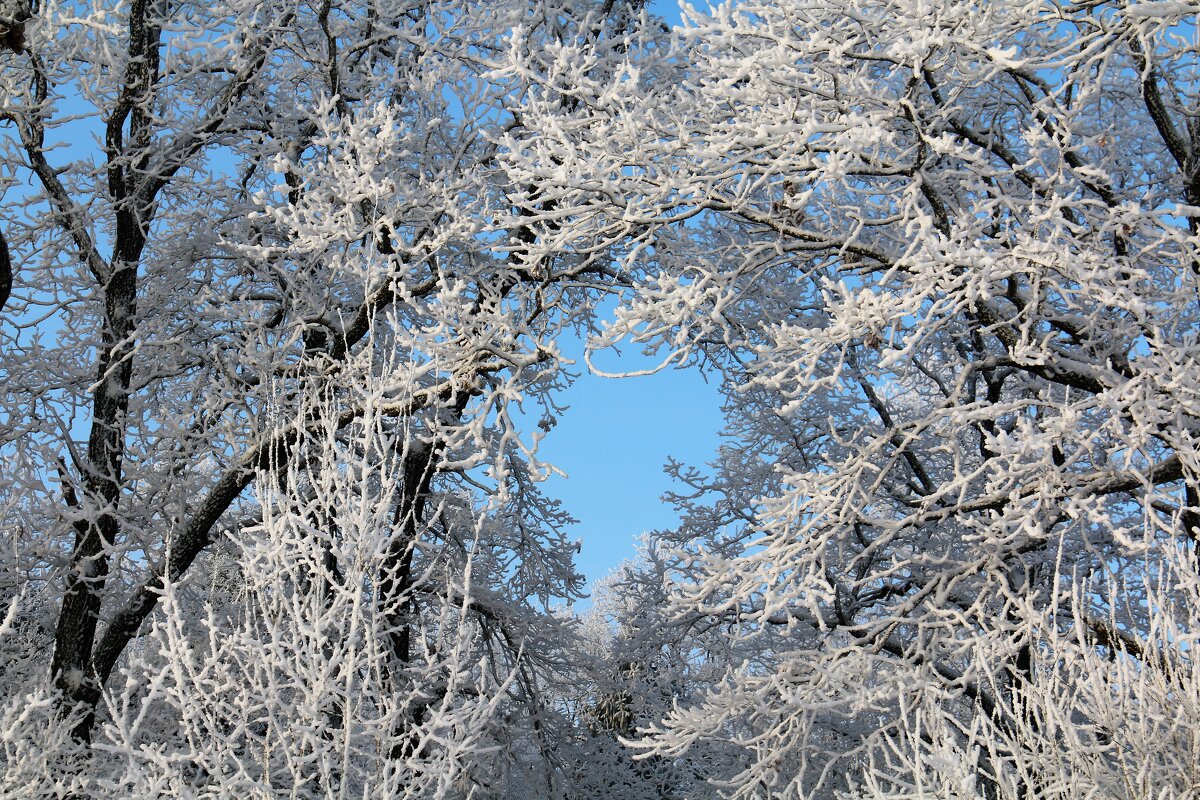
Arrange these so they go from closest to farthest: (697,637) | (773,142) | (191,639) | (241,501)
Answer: (773,142)
(191,639)
(697,637)
(241,501)

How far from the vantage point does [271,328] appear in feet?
30.8

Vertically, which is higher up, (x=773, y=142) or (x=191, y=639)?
(x=773, y=142)

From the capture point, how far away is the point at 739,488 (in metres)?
11.4

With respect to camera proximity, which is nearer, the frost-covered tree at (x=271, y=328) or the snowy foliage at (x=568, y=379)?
the snowy foliage at (x=568, y=379)

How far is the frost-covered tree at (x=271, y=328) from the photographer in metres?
7.31

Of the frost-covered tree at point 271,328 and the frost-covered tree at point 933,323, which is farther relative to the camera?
the frost-covered tree at point 271,328

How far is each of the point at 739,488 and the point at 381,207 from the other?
5.34 m

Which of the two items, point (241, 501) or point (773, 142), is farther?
point (241, 501)

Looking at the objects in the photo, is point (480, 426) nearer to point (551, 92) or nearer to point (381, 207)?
point (381, 207)

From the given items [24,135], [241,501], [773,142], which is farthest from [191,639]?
[773,142]

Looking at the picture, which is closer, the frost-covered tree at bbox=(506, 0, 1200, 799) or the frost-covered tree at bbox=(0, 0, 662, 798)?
the frost-covered tree at bbox=(506, 0, 1200, 799)

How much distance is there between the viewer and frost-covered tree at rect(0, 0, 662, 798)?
288 inches

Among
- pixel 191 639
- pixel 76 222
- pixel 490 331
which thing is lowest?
pixel 191 639

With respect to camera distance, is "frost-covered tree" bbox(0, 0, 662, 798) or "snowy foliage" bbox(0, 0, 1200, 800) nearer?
"snowy foliage" bbox(0, 0, 1200, 800)
